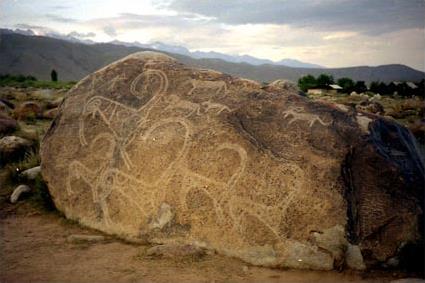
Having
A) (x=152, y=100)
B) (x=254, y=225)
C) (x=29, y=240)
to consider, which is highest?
(x=152, y=100)

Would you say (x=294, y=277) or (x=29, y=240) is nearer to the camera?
(x=294, y=277)

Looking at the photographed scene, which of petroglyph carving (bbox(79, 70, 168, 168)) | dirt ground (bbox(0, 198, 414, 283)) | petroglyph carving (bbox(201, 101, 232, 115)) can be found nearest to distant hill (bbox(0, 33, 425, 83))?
petroglyph carving (bbox(79, 70, 168, 168))

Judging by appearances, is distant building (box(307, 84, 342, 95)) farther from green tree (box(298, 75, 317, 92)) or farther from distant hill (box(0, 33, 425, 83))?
distant hill (box(0, 33, 425, 83))

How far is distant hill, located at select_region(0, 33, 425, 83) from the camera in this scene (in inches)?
2793

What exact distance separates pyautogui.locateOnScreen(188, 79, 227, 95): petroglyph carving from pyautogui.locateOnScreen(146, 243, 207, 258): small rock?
1.76 metres

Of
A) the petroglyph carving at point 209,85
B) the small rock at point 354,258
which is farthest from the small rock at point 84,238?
the small rock at point 354,258

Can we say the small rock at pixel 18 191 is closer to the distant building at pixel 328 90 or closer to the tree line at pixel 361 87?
the tree line at pixel 361 87

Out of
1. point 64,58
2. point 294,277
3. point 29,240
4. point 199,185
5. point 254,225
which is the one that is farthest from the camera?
point 64,58

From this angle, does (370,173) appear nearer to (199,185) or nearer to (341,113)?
(341,113)

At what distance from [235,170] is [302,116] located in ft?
3.00

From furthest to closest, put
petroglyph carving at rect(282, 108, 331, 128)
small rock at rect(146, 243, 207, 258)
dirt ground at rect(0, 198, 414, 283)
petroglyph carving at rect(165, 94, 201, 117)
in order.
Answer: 1. petroglyph carving at rect(165, 94, 201, 117)
2. petroglyph carving at rect(282, 108, 331, 128)
3. small rock at rect(146, 243, 207, 258)
4. dirt ground at rect(0, 198, 414, 283)

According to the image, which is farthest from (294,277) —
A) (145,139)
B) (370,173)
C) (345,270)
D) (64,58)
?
(64,58)

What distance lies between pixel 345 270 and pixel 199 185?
1547mm

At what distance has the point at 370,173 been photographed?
442 cm
